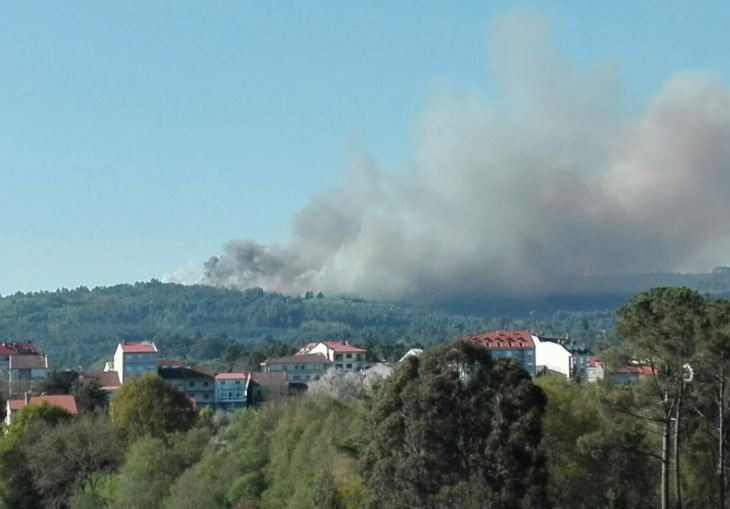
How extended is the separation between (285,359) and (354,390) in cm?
5595

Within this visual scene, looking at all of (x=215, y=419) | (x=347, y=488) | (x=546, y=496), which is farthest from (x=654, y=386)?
(x=215, y=419)

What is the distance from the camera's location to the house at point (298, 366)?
5802 inches

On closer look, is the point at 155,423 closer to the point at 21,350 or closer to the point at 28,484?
the point at 28,484

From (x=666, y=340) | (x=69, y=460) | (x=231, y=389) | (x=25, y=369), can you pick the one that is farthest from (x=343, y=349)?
(x=666, y=340)

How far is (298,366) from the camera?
14975 centimetres

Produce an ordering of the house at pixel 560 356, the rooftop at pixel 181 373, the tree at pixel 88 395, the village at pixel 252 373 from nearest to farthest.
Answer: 1. the tree at pixel 88 395
2. the village at pixel 252 373
3. the rooftop at pixel 181 373
4. the house at pixel 560 356

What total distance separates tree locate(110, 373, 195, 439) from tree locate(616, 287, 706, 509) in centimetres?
3735

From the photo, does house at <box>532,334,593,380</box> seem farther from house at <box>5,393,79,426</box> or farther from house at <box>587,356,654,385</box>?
house at <box>587,356,654,385</box>

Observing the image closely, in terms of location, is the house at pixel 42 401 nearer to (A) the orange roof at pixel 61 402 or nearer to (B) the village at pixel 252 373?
(A) the orange roof at pixel 61 402

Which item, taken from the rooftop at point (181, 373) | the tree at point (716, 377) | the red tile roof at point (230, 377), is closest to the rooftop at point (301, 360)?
Answer: the rooftop at point (181, 373)

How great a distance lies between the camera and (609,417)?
42406 mm

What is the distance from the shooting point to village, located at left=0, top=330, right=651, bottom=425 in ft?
401

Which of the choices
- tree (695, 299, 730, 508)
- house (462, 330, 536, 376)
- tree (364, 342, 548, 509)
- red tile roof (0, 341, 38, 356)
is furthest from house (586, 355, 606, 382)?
red tile roof (0, 341, 38, 356)

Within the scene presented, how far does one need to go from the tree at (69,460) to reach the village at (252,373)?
29.0 m
